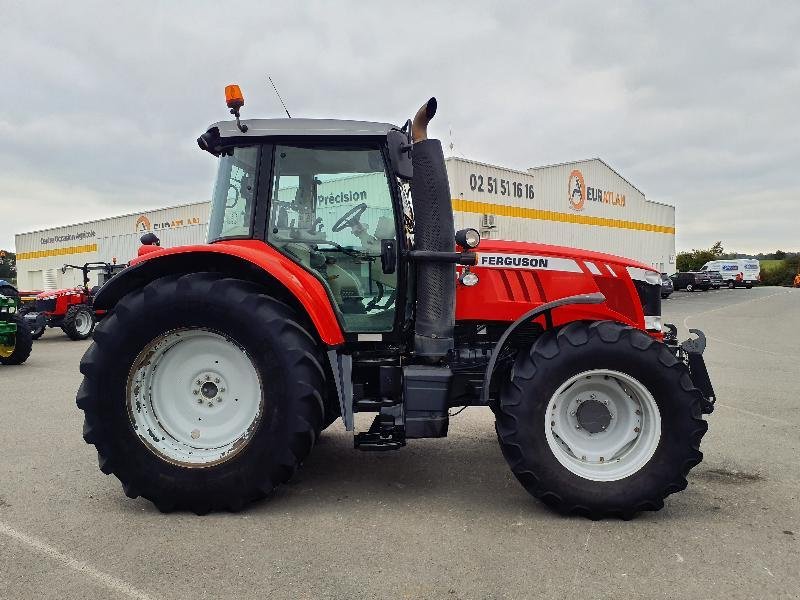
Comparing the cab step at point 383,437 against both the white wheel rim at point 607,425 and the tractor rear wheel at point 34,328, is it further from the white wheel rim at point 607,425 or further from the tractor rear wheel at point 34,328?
the tractor rear wheel at point 34,328

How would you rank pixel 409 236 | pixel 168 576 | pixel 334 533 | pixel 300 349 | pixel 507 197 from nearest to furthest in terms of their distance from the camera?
pixel 168 576, pixel 334 533, pixel 300 349, pixel 409 236, pixel 507 197

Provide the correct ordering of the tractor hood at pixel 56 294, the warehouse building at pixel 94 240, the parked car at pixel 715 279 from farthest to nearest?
the parked car at pixel 715 279 < the warehouse building at pixel 94 240 < the tractor hood at pixel 56 294

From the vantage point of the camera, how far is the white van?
40.7 m

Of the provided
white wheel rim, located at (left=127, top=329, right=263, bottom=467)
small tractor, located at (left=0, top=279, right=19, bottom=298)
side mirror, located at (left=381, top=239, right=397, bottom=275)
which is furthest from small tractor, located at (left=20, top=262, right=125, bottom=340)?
side mirror, located at (left=381, top=239, right=397, bottom=275)

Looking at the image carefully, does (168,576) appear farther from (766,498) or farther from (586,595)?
(766,498)

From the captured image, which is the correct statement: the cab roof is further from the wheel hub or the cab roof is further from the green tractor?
the green tractor

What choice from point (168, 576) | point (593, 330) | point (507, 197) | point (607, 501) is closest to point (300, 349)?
point (168, 576)

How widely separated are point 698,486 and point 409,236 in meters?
2.29

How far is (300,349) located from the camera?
3229 millimetres

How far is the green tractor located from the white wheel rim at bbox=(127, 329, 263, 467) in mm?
7753

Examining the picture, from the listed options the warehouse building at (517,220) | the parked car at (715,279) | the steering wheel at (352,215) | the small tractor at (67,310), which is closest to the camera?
the steering wheel at (352,215)

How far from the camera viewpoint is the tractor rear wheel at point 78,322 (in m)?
14.6

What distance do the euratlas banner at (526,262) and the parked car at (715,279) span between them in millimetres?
38043

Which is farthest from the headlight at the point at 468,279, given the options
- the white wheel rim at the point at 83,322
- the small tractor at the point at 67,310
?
the white wheel rim at the point at 83,322
